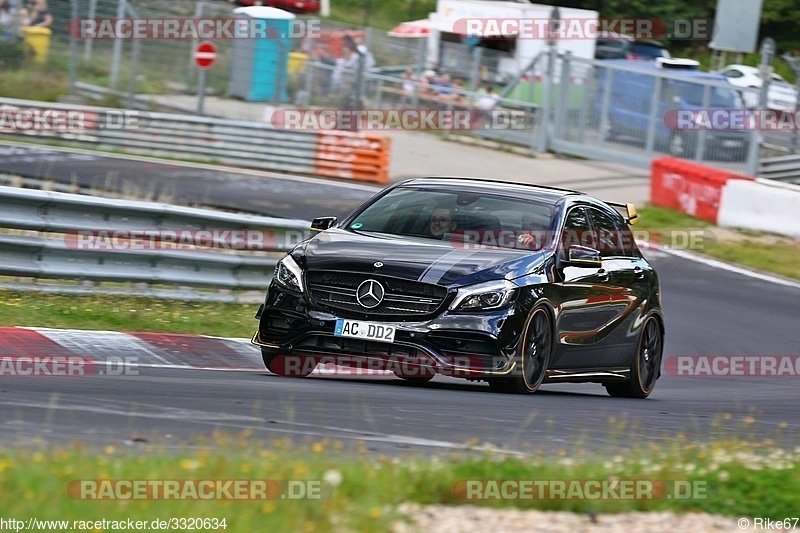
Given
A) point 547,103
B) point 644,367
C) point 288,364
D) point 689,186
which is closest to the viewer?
point 288,364

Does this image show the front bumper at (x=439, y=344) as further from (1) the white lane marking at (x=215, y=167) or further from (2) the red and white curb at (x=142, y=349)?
(1) the white lane marking at (x=215, y=167)

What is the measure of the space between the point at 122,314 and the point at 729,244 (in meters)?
12.3

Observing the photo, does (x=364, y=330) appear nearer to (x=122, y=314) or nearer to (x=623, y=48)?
(x=122, y=314)

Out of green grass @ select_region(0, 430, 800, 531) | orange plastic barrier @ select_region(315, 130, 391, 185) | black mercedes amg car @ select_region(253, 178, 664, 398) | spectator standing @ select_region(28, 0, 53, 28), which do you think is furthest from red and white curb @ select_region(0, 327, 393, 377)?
spectator standing @ select_region(28, 0, 53, 28)

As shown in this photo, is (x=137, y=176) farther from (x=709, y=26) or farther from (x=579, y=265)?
(x=709, y=26)

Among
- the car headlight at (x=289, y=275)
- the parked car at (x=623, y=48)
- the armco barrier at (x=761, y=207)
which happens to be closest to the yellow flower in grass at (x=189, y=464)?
the car headlight at (x=289, y=275)

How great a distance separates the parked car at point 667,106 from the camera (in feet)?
86.3

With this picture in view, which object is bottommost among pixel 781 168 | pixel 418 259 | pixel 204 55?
pixel 781 168

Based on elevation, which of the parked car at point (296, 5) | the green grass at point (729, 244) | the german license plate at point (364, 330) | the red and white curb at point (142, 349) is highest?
the parked car at point (296, 5)

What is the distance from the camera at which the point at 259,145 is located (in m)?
26.4

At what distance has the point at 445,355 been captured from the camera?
8.74m

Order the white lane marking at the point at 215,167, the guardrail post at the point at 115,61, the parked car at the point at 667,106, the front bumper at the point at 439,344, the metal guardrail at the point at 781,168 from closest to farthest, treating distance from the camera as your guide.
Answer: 1. the front bumper at the point at 439,344
2. the white lane marking at the point at 215,167
3. the metal guardrail at the point at 781,168
4. the parked car at the point at 667,106
5. the guardrail post at the point at 115,61

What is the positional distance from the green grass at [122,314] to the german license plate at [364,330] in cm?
279

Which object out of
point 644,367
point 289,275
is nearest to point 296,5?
point 644,367
